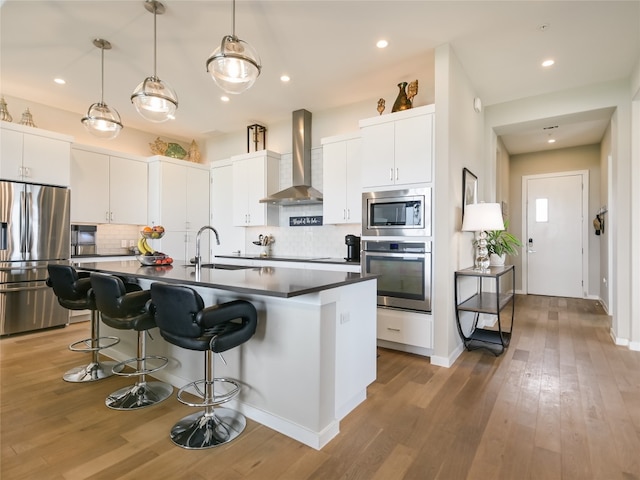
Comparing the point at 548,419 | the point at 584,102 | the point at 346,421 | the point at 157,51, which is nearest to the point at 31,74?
the point at 157,51

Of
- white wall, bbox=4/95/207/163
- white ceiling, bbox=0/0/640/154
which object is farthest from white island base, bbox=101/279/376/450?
white wall, bbox=4/95/207/163

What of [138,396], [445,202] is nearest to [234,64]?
[445,202]

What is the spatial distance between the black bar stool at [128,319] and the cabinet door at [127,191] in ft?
10.4

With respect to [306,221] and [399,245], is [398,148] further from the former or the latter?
[306,221]

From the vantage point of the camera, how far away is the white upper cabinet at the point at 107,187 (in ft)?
15.4

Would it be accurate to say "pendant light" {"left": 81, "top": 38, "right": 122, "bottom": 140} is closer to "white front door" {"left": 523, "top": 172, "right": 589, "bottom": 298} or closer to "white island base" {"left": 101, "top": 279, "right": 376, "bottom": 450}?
"white island base" {"left": 101, "top": 279, "right": 376, "bottom": 450}

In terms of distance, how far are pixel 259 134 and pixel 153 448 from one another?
4759 millimetres

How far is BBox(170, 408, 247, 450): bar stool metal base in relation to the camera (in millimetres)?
1899

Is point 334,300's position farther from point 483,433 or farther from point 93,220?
point 93,220

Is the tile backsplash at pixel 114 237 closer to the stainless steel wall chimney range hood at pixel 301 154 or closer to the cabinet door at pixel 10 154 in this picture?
the cabinet door at pixel 10 154

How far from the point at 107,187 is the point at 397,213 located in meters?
4.34

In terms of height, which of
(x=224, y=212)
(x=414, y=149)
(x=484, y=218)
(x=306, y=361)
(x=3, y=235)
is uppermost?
A: (x=414, y=149)

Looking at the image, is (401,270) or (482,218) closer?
(482,218)

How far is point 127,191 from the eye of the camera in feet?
17.2
